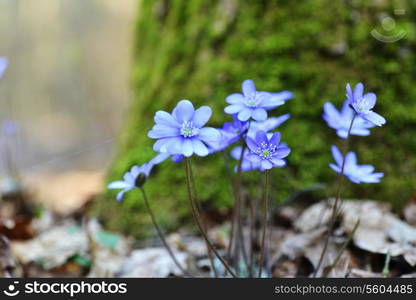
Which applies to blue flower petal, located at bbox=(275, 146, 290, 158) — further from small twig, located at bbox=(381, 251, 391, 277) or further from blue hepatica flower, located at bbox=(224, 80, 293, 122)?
small twig, located at bbox=(381, 251, 391, 277)

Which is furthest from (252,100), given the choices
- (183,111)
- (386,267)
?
(386,267)

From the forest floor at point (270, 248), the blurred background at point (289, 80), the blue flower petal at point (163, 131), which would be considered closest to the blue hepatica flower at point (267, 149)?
the blue flower petal at point (163, 131)

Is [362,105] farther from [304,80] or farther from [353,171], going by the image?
[304,80]

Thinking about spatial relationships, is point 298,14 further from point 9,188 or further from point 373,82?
point 9,188

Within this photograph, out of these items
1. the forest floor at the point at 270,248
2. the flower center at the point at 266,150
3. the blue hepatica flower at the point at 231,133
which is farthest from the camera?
the forest floor at the point at 270,248

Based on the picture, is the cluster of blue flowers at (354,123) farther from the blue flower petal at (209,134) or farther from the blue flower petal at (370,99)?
the blue flower petal at (209,134)

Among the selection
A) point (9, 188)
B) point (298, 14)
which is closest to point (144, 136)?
point (298, 14)
